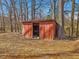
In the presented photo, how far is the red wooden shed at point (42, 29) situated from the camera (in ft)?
68.0

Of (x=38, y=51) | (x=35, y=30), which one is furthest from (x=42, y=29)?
(x=38, y=51)

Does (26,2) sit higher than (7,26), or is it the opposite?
(26,2)

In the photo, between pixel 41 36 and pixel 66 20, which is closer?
pixel 41 36

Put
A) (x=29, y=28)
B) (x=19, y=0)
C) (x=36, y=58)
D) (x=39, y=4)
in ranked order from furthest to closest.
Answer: (x=19, y=0)
(x=39, y=4)
(x=29, y=28)
(x=36, y=58)

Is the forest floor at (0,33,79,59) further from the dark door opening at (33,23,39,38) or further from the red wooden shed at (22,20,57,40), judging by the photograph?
the dark door opening at (33,23,39,38)

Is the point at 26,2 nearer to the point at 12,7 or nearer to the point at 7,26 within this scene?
the point at 12,7

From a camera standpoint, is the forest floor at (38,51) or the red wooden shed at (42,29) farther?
the red wooden shed at (42,29)

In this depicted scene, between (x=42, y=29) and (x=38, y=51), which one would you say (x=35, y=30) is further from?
(x=38, y=51)

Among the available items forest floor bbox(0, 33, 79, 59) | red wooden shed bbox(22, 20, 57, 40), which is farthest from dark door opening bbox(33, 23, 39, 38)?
forest floor bbox(0, 33, 79, 59)

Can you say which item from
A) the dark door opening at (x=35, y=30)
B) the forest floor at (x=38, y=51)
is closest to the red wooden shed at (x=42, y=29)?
the dark door opening at (x=35, y=30)

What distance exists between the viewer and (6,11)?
172 ft

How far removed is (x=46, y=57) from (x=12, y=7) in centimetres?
3890

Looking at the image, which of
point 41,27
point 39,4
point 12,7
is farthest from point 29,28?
point 12,7

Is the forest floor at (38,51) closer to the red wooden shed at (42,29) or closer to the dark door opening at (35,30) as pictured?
the red wooden shed at (42,29)
